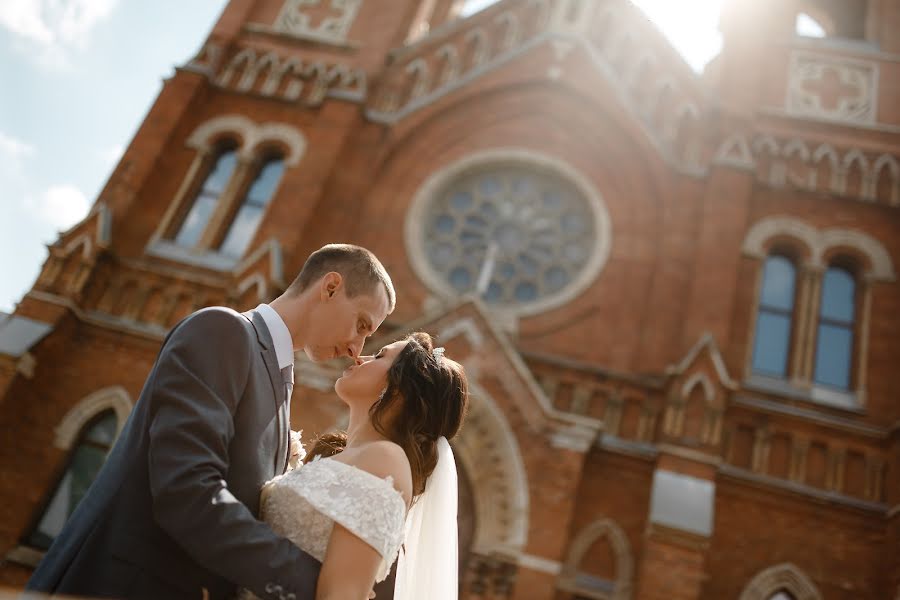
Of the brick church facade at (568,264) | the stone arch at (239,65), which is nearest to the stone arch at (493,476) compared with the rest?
the brick church facade at (568,264)

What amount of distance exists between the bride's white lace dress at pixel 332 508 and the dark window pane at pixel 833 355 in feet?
33.3

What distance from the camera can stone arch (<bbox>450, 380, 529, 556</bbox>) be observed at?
862cm

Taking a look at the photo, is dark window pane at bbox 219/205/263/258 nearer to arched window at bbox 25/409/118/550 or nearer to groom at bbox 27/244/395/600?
A: arched window at bbox 25/409/118/550

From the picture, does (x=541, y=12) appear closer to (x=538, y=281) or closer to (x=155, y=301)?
(x=538, y=281)

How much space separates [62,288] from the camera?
10.8m

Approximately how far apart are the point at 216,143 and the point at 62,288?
3889 mm

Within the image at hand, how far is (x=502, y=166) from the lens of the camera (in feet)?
41.8

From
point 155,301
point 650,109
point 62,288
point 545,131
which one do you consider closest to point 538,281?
point 545,131

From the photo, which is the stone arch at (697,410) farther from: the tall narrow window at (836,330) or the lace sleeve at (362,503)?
the lace sleeve at (362,503)

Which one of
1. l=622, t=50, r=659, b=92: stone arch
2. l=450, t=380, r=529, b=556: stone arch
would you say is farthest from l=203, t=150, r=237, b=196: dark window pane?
l=622, t=50, r=659, b=92: stone arch

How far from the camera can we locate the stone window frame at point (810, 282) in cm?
1045

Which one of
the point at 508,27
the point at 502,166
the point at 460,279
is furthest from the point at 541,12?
the point at 460,279

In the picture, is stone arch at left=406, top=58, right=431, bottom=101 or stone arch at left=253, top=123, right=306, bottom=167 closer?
stone arch at left=253, top=123, right=306, bottom=167

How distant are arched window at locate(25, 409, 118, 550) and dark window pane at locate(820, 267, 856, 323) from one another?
427 inches
